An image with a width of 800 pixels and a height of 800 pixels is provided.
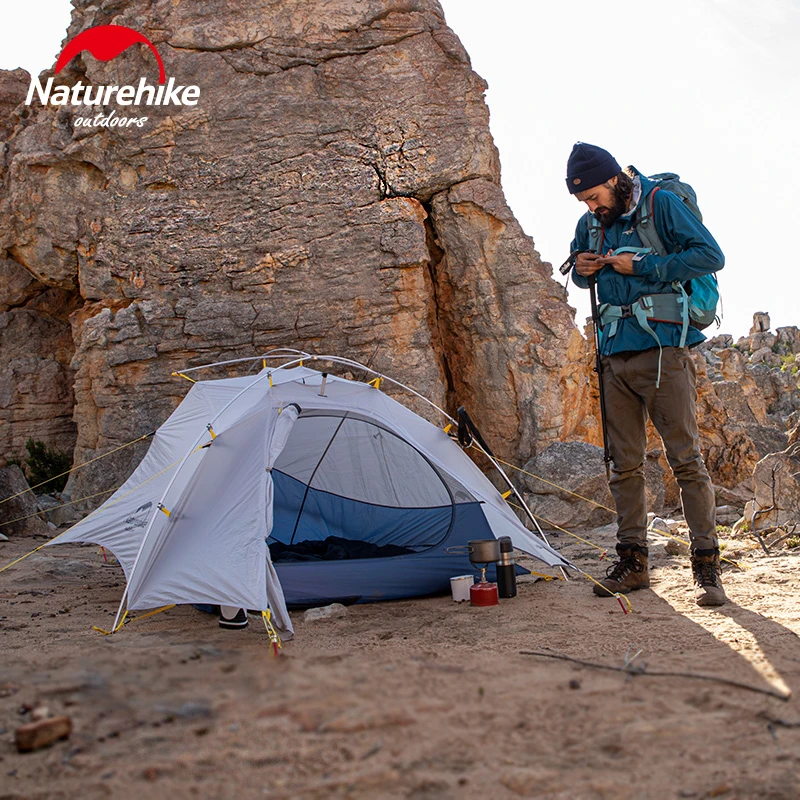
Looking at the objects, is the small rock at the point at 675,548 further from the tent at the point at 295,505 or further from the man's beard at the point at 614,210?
the man's beard at the point at 614,210

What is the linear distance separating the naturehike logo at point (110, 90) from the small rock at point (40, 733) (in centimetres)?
850

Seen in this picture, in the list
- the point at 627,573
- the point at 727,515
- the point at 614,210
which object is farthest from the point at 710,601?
the point at 727,515

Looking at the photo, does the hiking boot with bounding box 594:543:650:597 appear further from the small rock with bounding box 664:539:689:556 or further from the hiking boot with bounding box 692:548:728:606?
the small rock with bounding box 664:539:689:556

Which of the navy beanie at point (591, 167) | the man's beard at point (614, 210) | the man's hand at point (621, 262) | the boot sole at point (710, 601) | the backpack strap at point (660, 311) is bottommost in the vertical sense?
the boot sole at point (710, 601)

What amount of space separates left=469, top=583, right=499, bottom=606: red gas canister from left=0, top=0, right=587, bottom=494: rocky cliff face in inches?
170

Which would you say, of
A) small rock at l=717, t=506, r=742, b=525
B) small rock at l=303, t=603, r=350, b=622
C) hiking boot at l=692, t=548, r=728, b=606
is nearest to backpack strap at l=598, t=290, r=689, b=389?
hiking boot at l=692, t=548, r=728, b=606

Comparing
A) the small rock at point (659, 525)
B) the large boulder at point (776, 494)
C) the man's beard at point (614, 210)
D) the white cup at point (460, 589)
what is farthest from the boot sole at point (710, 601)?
the small rock at point (659, 525)

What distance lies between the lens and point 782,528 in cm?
635

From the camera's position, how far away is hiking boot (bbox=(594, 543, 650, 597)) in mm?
4875

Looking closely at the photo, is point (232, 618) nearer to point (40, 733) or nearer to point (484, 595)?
point (484, 595)

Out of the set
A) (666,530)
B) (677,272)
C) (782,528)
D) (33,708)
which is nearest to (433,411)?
(666,530)

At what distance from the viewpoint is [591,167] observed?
15.1 ft

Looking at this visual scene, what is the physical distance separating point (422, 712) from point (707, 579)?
2480 millimetres

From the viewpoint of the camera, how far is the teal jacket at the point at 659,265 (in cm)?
441
